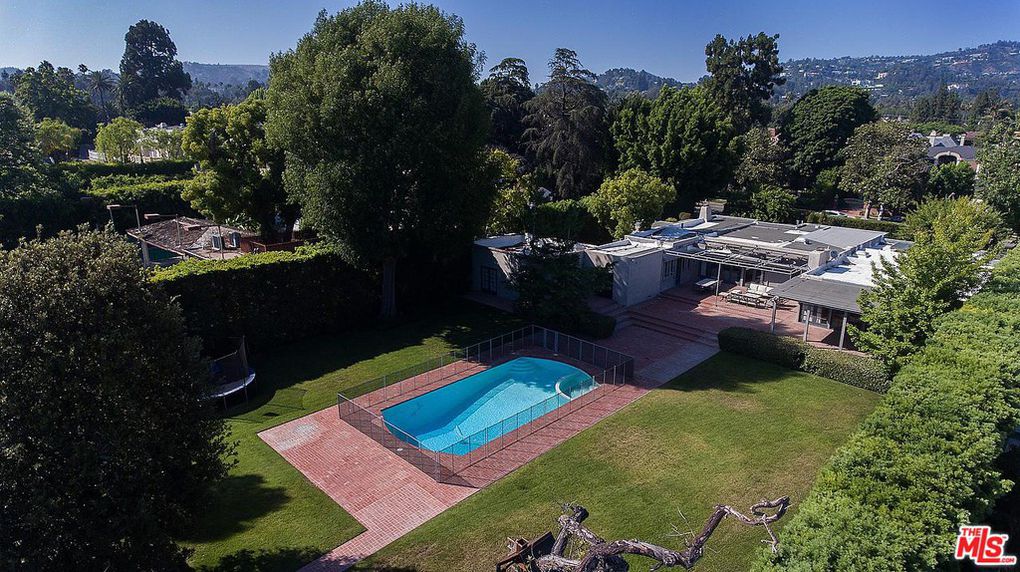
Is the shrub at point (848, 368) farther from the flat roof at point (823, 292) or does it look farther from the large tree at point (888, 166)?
the large tree at point (888, 166)

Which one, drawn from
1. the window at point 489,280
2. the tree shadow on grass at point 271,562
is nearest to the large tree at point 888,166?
the window at point 489,280

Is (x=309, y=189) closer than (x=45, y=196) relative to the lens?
Yes

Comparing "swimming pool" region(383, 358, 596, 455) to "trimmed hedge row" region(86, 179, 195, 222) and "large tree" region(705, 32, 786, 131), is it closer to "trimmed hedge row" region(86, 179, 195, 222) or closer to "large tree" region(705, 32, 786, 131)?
"trimmed hedge row" region(86, 179, 195, 222)

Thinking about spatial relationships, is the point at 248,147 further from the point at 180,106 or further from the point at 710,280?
the point at 180,106

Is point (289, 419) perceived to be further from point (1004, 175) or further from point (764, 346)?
point (1004, 175)

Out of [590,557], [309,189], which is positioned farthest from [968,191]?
[590,557]
